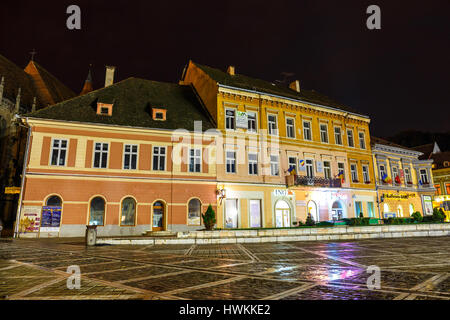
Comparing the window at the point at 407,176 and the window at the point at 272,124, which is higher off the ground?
the window at the point at 272,124

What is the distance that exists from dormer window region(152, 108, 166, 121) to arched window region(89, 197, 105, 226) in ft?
26.5

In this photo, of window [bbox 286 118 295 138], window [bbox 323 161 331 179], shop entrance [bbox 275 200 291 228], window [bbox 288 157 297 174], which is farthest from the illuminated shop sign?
window [bbox 286 118 295 138]

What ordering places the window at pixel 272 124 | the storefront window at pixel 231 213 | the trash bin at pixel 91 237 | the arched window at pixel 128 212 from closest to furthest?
the trash bin at pixel 91 237, the arched window at pixel 128 212, the storefront window at pixel 231 213, the window at pixel 272 124

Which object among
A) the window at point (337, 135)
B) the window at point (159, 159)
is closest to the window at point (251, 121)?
the window at point (159, 159)

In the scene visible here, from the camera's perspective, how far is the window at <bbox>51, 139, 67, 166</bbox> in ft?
65.2

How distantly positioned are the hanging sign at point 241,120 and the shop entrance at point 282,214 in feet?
26.1

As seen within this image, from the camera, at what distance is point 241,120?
82.7ft

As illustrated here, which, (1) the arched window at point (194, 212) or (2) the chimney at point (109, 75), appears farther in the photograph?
(2) the chimney at point (109, 75)

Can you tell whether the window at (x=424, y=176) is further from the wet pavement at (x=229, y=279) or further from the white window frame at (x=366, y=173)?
the wet pavement at (x=229, y=279)

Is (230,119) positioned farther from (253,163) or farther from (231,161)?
(253,163)

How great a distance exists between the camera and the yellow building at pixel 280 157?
24203 millimetres

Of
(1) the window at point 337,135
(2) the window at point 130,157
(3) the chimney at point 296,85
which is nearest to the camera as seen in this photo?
(2) the window at point 130,157

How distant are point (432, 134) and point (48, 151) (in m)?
74.6
